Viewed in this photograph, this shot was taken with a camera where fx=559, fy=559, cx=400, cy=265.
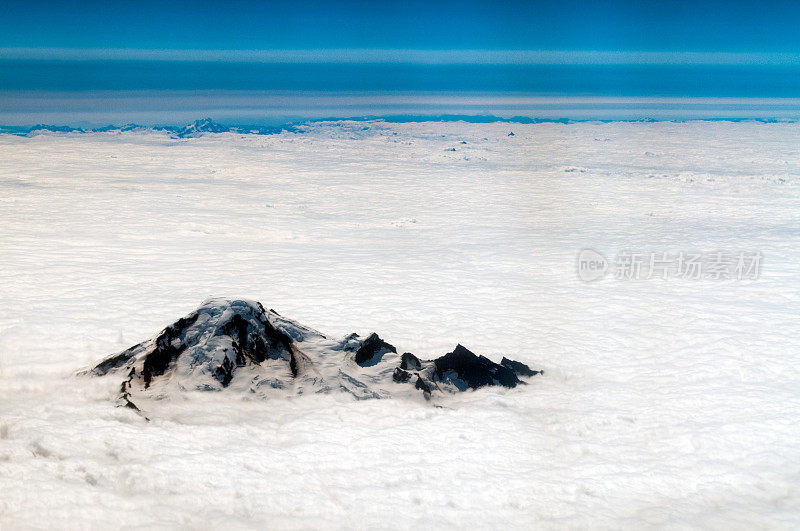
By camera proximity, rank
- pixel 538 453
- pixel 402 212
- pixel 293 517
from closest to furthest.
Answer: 1. pixel 293 517
2. pixel 538 453
3. pixel 402 212

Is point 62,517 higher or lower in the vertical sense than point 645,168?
lower

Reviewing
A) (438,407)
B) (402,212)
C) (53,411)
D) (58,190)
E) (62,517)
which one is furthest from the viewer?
(58,190)

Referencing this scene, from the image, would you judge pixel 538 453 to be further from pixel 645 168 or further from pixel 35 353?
pixel 645 168

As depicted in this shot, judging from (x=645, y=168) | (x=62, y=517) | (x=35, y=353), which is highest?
(x=645, y=168)

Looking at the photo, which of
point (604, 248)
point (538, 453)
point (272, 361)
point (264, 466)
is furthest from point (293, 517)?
point (604, 248)

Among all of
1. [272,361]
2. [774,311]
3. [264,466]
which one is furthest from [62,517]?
[774,311]

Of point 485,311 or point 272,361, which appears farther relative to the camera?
point 485,311
